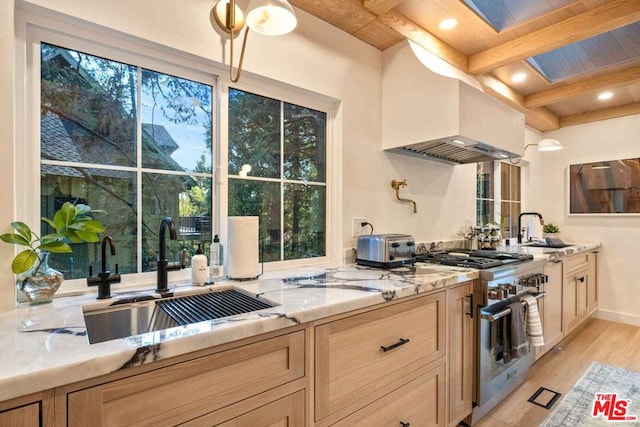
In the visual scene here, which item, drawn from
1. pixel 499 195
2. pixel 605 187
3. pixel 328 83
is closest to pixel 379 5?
pixel 328 83

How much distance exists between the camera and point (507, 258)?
204 cm

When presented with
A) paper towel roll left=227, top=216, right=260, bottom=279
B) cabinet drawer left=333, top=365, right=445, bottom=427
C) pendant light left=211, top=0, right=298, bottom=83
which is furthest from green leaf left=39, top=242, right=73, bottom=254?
cabinet drawer left=333, top=365, right=445, bottom=427

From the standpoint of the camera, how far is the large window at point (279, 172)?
164 centimetres

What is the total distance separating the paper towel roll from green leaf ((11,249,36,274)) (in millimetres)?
671

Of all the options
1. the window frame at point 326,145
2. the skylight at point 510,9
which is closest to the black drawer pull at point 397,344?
the window frame at point 326,145

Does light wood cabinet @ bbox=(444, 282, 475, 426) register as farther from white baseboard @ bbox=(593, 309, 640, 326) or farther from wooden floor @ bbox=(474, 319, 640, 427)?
white baseboard @ bbox=(593, 309, 640, 326)

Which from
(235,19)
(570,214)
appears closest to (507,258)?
(235,19)

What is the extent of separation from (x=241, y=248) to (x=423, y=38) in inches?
73.2

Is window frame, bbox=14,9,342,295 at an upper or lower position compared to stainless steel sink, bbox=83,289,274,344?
upper

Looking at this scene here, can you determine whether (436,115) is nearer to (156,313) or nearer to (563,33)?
(563,33)

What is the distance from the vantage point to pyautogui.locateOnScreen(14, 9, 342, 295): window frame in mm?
1098

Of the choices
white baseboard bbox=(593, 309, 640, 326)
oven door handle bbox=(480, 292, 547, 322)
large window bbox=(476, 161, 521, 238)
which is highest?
large window bbox=(476, 161, 521, 238)

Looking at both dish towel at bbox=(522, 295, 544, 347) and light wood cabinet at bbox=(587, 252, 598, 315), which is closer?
dish towel at bbox=(522, 295, 544, 347)

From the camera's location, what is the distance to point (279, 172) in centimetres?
179
